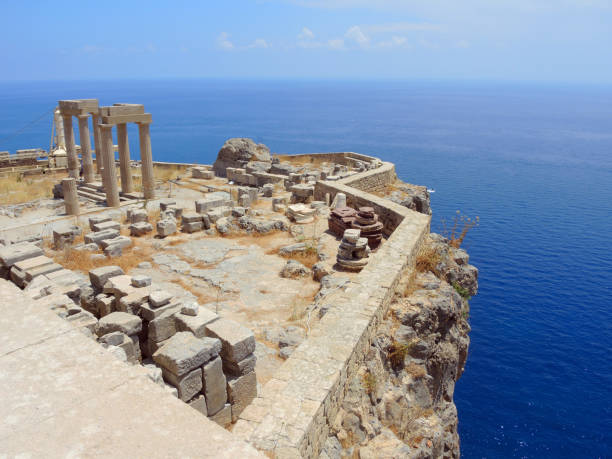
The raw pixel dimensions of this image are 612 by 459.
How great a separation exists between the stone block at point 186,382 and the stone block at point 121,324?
4.05ft

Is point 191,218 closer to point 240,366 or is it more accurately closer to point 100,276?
point 100,276

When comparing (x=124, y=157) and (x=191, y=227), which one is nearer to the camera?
(x=191, y=227)

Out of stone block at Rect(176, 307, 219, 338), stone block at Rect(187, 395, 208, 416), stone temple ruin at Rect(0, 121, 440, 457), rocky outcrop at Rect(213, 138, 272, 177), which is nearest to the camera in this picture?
stone temple ruin at Rect(0, 121, 440, 457)

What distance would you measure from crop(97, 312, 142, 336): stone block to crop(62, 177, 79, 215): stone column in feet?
40.1

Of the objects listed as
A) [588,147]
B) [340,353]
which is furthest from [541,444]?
[588,147]

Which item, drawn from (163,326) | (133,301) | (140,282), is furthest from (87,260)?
(163,326)

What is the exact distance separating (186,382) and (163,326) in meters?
1.43

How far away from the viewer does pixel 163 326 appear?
6.16 m

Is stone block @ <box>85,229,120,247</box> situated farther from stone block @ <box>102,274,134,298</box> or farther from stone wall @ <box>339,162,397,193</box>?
stone wall @ <box>339,162,397,193</box>

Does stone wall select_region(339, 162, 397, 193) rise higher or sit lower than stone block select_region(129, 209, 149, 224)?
higher

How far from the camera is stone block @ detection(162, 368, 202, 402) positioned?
16.1ft

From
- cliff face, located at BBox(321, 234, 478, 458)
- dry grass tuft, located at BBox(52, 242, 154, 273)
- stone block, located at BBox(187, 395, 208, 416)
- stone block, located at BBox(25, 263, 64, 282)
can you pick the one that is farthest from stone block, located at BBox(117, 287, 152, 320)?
dry grass tuft, located at BBox(52, 242, 154, 273)

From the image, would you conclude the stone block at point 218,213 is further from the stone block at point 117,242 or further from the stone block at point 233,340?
the stone block at point 233,340

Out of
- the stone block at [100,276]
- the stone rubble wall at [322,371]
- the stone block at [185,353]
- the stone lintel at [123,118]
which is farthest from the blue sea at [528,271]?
the stone lintel at [123,118]
